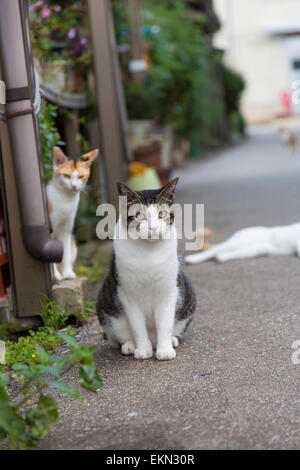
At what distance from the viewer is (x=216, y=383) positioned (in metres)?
2.67

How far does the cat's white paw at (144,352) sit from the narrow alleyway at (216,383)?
0.04m

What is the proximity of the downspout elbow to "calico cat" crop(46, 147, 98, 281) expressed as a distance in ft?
1.02

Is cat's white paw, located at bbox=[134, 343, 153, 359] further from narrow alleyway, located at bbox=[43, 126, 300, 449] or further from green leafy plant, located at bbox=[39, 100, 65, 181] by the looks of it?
green leafy plant, located at bbox=[39, 100, 65, 181]

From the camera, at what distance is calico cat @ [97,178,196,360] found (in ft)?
9.33

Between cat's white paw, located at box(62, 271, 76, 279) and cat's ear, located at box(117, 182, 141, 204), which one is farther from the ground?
cat's ear, located at box(117, 182, 141, 204)

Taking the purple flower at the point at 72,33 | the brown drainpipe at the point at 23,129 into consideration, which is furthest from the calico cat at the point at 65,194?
the purple flower at the point at 72,33

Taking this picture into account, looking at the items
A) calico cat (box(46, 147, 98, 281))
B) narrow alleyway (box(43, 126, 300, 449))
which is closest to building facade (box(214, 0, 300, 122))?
narrow alleyway (box(43, 126, 300, 449))

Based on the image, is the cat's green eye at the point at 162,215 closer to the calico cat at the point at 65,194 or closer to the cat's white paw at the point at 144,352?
the cat's white paw at the point at 144,352

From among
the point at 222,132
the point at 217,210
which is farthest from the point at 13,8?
the point at 222,132

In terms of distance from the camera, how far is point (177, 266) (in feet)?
9.84

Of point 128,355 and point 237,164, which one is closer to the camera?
point 128,355

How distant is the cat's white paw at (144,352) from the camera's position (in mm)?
3006
